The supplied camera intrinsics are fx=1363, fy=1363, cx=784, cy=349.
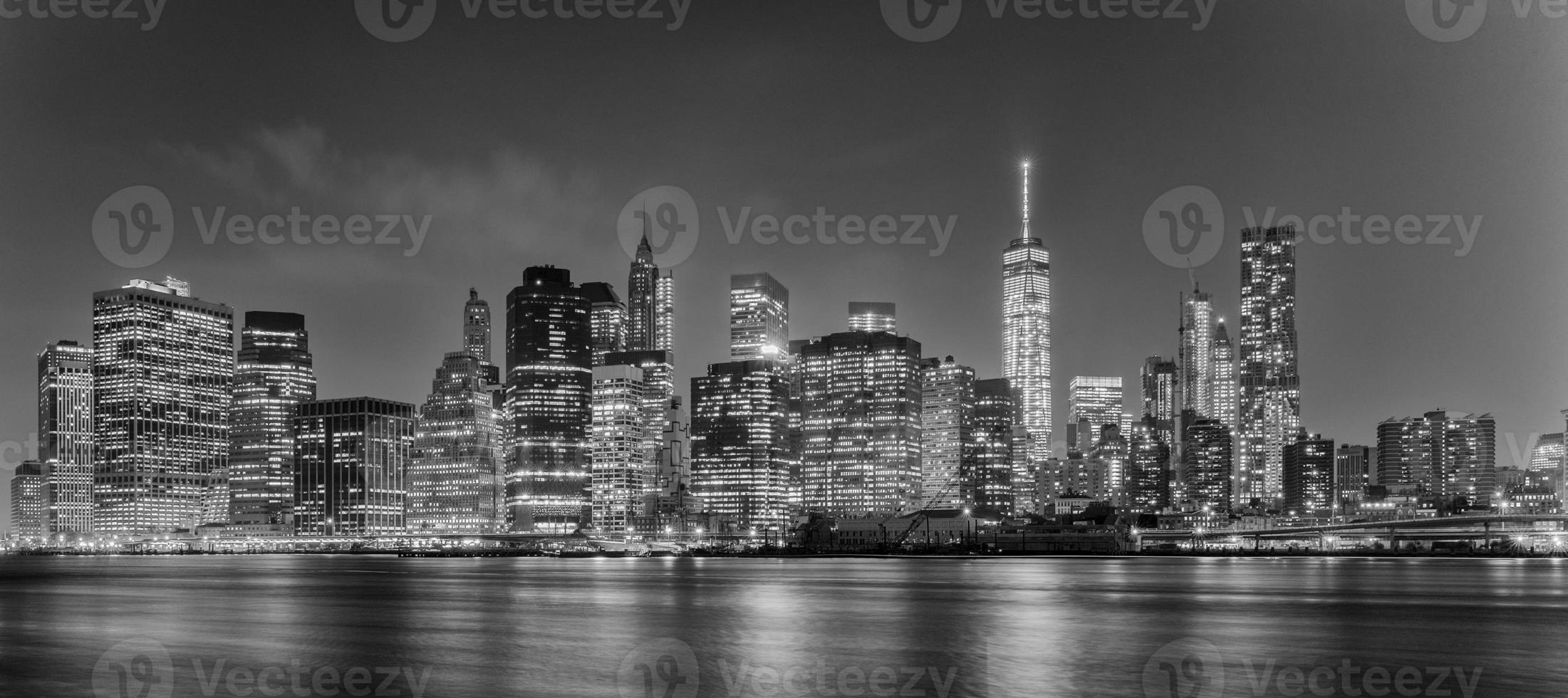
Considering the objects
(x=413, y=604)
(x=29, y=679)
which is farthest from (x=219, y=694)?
(x=413, y=604)

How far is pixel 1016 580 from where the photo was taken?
412ft

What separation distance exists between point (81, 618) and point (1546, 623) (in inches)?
3236
